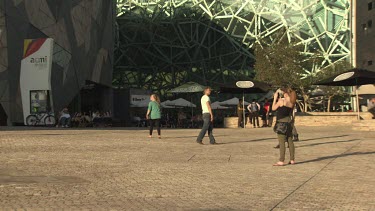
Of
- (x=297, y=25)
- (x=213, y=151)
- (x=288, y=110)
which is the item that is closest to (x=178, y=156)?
(x=213, y=151)

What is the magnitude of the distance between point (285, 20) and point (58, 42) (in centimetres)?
3552

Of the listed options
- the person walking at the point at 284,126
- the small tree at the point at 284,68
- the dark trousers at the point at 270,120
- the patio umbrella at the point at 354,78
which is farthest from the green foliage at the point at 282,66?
the person walking at the point at 284,126

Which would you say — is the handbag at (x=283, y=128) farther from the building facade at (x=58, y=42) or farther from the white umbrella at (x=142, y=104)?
the white umbrella at (x=142, y=104)

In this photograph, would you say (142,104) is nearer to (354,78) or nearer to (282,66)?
(282,66)

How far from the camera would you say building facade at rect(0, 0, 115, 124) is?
2997 centimetres

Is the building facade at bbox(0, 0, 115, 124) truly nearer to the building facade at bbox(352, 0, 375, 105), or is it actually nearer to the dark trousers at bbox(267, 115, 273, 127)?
the dark trousers at bbox(267, 115, 273, 127)

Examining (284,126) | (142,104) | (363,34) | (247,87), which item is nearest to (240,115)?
(247,87)

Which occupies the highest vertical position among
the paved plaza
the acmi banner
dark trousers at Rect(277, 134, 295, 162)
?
the acmi banner

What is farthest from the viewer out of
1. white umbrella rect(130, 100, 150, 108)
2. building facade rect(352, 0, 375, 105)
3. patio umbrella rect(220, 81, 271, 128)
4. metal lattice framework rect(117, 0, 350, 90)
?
metal lattice framework rect(117, 0, 350, 90)

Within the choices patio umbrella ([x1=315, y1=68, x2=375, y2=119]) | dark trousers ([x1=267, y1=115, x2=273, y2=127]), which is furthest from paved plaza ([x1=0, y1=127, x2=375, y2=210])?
dark trousers ([x1=267, y1=115, x2=273, y2=127])

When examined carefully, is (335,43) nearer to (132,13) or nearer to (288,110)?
(132,13)

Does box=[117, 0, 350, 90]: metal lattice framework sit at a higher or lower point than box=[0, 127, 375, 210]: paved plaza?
higher

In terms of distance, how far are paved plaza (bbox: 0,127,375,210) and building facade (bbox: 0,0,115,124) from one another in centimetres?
1774

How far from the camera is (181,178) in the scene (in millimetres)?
8383
